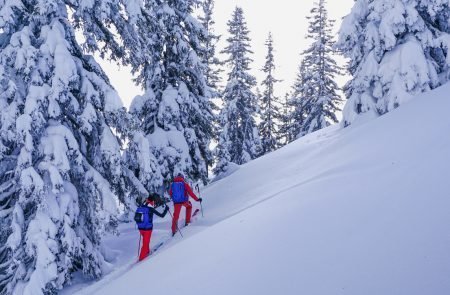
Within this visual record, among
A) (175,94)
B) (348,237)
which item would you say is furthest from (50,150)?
(175,94)

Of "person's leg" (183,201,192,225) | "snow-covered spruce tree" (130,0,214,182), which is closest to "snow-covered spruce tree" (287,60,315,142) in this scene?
"snow-covered spruce tree" (130,0,214,182)

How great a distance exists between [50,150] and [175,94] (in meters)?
9.23

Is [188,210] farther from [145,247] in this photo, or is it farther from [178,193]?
[145,247]

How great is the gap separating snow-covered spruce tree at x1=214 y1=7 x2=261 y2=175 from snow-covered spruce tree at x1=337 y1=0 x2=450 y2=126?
1820 cm

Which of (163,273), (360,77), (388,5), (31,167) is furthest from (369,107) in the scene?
(31,167)

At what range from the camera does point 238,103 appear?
3284cm

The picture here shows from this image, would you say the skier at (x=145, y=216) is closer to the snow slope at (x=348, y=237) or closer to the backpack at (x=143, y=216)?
the backpack at (x=143, y=216)

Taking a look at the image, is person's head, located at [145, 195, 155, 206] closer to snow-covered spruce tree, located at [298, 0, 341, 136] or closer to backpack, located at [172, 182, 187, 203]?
backpack, located at [172, 182, 187, 203]

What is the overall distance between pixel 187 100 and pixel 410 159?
39.8ft

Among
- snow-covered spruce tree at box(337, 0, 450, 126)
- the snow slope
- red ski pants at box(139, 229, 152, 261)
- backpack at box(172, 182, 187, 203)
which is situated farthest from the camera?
snow-covered spruce tree at box(337, 0, 450, 126)

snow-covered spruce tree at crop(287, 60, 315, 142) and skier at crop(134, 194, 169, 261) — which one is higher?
snow-covered spruce tree at crop(287, 60, 315, 142)

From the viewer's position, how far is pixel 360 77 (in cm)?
1439

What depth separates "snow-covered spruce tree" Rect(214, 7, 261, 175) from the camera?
108ft

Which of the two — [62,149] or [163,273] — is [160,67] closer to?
[62,149]
